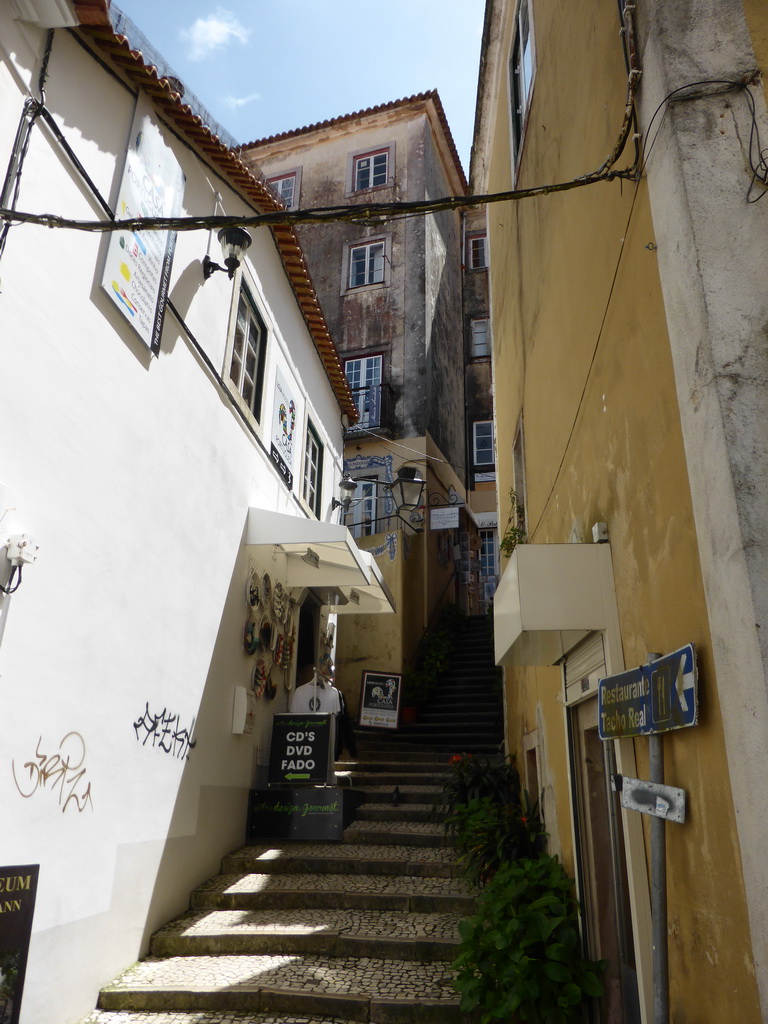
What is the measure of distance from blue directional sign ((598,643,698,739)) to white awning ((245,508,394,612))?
14.6ft

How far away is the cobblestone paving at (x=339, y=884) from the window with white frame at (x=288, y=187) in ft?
53.8

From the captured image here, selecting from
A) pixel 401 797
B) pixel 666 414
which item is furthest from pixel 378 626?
pixel 666 414

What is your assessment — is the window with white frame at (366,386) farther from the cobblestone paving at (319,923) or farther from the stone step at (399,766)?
the cobblestone paving at (319,923)

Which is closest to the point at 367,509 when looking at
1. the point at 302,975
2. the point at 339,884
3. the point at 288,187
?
the point at 288,187

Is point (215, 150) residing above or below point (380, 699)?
above

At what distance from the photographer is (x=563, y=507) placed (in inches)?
198

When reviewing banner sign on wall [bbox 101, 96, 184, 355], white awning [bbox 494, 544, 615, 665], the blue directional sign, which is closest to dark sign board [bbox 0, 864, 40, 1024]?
white awning [bbox 494, 544, 615, 665]

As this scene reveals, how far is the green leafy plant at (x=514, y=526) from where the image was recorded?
728 cm

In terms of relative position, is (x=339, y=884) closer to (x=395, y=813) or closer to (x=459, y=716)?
(x=395, y=813)

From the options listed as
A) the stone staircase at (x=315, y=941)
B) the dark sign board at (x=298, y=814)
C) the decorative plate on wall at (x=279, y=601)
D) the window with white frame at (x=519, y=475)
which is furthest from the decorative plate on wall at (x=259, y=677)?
the window with white frame at (x=519, y=475)

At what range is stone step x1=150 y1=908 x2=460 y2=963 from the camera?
5188 mm

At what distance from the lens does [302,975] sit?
16.1 feet

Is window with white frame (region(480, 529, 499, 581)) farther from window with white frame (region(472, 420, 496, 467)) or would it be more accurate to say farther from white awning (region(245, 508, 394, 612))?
white awning (region(245, 508, 394, 612))

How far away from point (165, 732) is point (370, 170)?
16.5 m
